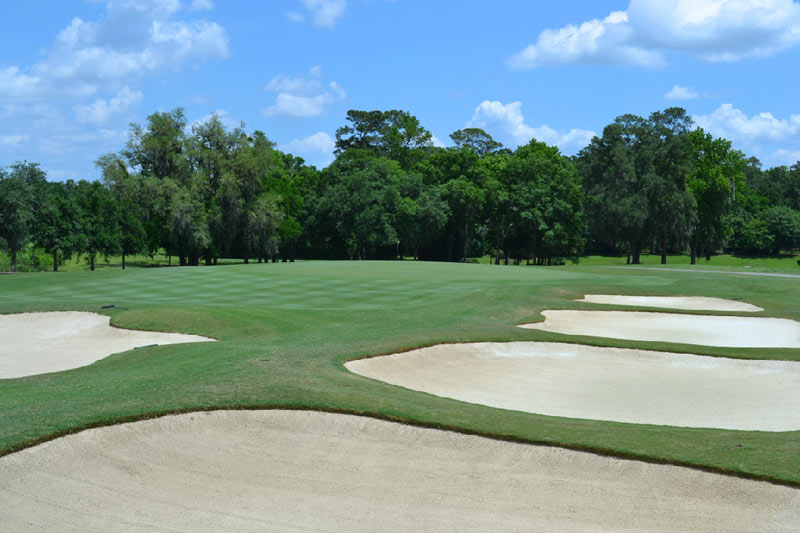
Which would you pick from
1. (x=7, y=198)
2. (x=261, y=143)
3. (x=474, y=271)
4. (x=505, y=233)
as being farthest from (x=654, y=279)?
(x=7, y=198)

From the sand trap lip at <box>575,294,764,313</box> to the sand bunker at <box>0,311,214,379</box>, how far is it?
18.2 meters

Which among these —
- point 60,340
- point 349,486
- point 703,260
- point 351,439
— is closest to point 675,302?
point 351,439

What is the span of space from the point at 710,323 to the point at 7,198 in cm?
5912

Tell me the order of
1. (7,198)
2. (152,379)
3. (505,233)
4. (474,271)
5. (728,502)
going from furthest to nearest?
(505,233) → (7,198) → (474,271) → (152,379) → (728,502)

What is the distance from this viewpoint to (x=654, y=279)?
39.9 meters

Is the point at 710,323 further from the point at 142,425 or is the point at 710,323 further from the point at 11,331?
the point at 11,331

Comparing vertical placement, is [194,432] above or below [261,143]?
below

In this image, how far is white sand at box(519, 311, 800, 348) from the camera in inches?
805

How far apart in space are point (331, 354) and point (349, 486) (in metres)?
7.51

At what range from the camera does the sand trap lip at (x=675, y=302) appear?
28.4 meters

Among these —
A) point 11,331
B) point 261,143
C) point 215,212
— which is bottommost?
point 11,331

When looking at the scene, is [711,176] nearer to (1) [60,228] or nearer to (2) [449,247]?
(2) [449,247]

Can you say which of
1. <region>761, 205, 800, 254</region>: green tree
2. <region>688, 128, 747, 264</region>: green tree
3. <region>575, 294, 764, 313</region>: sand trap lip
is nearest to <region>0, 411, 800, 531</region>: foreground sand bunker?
<region>575, 294, 764, 313</region>: sand trap lip

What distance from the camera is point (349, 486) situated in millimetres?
7633
